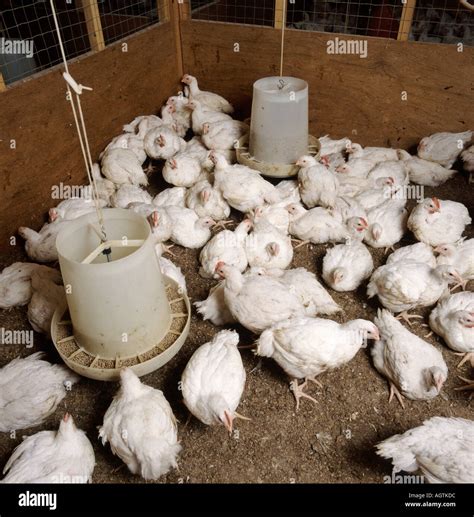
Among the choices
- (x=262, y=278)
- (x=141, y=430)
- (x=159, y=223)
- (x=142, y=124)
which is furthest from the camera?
(x=142, y=124)

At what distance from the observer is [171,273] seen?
2.98 metres

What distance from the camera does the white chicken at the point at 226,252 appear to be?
311 centimetres

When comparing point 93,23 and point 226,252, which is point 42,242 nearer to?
point 226,252

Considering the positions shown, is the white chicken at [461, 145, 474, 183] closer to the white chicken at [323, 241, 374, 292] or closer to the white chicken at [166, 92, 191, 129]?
the white chicken at [323, 241, 374, 292]

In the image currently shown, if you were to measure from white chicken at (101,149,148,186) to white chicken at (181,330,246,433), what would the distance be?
2.16 m

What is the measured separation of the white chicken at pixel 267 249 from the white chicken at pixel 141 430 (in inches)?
53.5

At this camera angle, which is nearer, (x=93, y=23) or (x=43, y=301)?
(x=43, y=301)

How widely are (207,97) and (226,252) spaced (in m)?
2.31

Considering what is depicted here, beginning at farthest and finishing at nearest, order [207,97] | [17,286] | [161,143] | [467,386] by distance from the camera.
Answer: [207,97], [161,143], [17,286], [467,386]

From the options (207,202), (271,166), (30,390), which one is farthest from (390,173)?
(30,390)

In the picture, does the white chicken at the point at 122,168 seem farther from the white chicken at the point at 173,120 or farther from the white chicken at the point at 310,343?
the white chicken at the point at 310,343

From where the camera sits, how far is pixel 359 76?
4137 mm

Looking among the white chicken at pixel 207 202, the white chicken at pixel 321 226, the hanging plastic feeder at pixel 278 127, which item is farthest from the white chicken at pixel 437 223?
the white chicken at pixel 207 202

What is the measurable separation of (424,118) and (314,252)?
193cm
